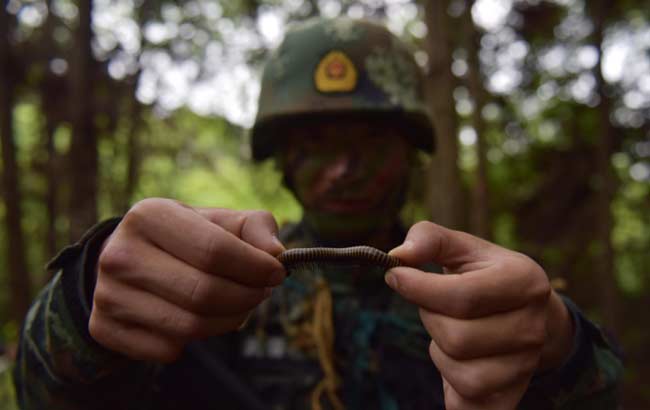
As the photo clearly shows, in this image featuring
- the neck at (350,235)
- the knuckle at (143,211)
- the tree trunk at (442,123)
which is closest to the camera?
the knuckle at (143,211)

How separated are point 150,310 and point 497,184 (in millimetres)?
10787

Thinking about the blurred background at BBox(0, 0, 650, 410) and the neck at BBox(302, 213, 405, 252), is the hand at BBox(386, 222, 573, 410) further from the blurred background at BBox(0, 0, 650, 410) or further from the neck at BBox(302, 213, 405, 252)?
the blurred background at BBox(0, 0, 650, 410)

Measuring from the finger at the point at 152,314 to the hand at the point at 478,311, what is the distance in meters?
0.47

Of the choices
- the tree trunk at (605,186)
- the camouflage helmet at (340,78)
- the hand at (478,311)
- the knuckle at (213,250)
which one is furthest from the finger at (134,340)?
the tree trunk at (605,186)

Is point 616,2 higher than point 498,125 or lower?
higher

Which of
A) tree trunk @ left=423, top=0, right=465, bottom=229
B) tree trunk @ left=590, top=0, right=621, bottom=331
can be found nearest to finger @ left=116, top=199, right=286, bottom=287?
tree trunk @ left=423, top=0, right=465, bottom=229

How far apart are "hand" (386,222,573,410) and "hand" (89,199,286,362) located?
1.09 ft

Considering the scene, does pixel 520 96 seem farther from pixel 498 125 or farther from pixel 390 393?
pixel 390 393

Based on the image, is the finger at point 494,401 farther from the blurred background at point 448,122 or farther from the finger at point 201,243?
the blurred background at point 448,122

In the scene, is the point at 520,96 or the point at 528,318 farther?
the point at 520,96

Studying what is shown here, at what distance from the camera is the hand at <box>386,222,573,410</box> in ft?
3.66

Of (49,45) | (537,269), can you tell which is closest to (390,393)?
(537,269)

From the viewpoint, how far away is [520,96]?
1012 centimetres

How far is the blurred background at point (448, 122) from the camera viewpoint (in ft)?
17.1
